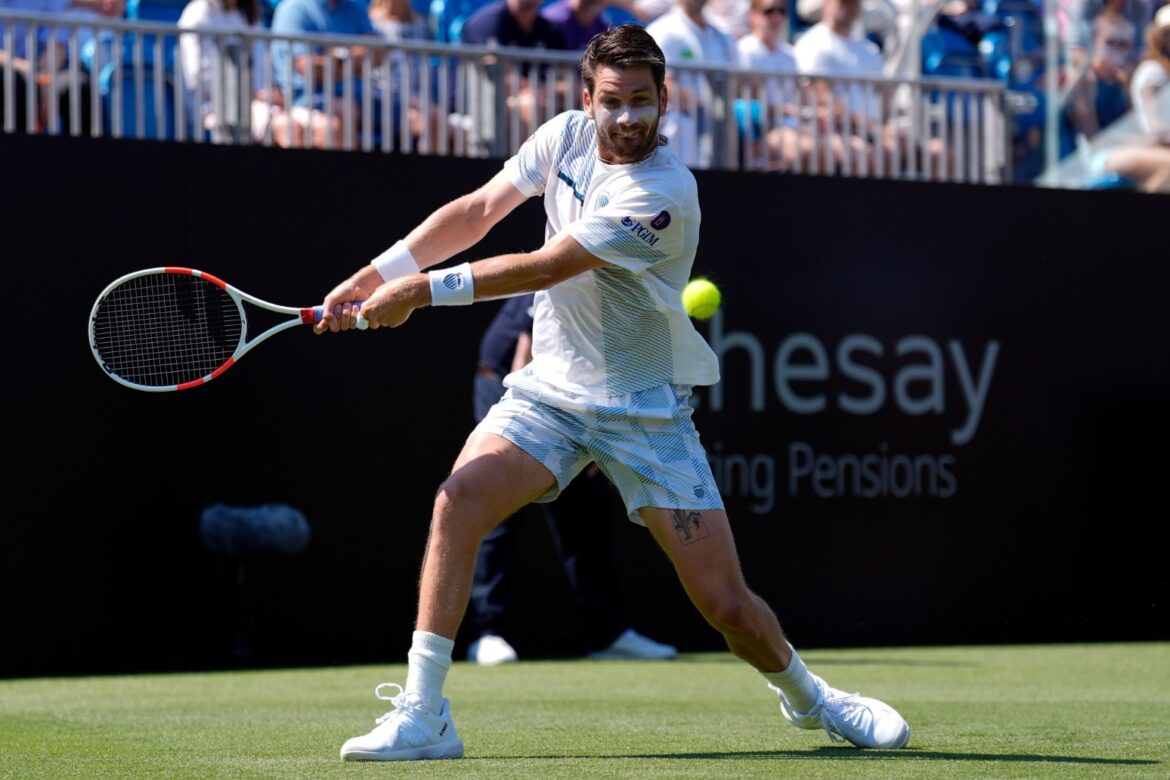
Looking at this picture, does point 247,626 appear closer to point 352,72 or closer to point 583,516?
point 583,516

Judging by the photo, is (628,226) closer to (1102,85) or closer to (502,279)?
(502,279)

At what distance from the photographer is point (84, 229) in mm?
8711

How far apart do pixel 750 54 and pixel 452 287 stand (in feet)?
22.1

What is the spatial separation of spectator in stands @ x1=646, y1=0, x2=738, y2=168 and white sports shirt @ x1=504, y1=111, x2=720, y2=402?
4.75 m

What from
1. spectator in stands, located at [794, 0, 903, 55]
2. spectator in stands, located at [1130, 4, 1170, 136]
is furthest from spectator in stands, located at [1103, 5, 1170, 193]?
spectator in stands, located at [794, 0, 903, 55]

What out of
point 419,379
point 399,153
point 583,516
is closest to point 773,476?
point 583,516

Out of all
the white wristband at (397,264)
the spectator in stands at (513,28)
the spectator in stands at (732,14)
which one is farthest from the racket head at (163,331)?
the spectator in stands at (732,14)

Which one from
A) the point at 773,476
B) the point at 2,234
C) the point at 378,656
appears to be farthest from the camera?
the point at 773,476

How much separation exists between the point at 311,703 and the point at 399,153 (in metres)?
3.31

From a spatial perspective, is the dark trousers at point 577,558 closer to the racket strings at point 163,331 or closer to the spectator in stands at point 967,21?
the racket strings at point 163,331

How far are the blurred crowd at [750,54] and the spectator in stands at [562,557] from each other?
1.43m

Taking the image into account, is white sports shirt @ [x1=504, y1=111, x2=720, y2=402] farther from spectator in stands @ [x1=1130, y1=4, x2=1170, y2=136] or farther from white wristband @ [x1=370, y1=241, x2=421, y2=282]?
spectator in stands @ [x1=1130, y1=4, x2=1170, y2=136]

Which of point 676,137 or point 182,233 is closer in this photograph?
point 182,233

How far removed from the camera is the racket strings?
6.24 metres
